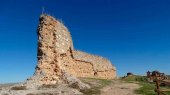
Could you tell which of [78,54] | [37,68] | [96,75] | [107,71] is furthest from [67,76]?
[107,71]

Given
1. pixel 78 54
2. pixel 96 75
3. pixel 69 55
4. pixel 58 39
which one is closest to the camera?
pixel 58 39

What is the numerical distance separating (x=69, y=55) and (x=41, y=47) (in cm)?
581

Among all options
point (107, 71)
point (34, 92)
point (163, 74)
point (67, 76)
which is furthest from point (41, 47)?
point (107, 71)

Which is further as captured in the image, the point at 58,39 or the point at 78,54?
the point at 78,54

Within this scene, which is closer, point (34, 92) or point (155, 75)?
point (155, 75)

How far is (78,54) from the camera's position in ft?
133

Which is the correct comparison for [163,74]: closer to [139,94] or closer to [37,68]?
[139,94]

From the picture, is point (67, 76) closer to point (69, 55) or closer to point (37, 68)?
point (37, 68)

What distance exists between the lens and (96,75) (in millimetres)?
45562

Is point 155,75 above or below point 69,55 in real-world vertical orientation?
below

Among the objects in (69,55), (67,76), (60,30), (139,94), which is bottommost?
(139,94)

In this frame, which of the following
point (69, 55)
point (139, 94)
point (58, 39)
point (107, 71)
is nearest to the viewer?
point (139, 94)

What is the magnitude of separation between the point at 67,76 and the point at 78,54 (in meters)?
11.6

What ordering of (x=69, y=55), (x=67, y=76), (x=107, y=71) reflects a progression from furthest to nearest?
1. (x=107, y=71)
2. (x=69, y=55)
3. (x=67, y=76)
